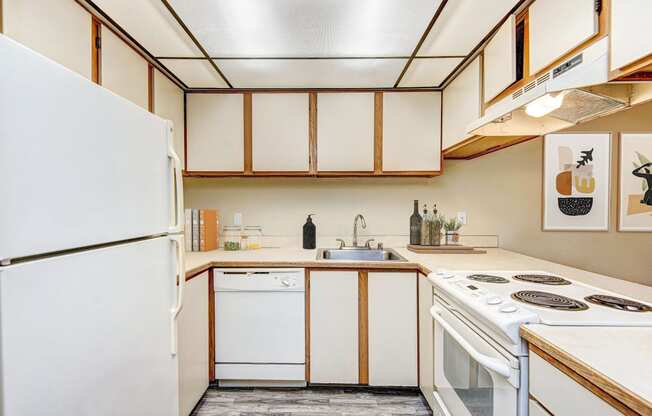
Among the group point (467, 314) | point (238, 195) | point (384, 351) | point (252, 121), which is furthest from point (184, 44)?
point (384, 351)

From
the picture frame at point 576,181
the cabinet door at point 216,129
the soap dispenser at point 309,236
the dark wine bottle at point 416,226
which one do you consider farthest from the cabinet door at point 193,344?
the picture frame at point 576,181

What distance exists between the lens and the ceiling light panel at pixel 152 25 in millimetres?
1457

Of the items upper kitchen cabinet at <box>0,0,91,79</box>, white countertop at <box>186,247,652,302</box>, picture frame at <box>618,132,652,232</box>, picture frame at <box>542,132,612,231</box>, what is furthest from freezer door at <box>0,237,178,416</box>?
picture frame at <box>618,132,652,232</box>

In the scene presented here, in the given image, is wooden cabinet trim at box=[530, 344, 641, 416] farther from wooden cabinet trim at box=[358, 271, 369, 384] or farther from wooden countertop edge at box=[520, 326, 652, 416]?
wooden cabinet trim at box=[358, 271, 369, 384]

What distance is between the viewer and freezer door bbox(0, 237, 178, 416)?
61cm

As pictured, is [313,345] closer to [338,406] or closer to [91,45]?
[338,406]

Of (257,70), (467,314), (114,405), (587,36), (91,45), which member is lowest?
(114,405)

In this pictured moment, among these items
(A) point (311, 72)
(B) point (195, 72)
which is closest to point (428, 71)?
(A) point (311, 72)

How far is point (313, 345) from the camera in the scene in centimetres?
213

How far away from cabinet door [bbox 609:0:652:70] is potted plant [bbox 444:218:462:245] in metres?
1.61

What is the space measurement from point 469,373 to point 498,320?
43 cm

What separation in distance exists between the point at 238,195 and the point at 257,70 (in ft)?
3.50

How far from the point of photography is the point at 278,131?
2.48 m

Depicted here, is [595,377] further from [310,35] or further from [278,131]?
[278,131]
